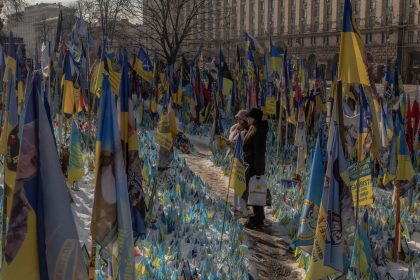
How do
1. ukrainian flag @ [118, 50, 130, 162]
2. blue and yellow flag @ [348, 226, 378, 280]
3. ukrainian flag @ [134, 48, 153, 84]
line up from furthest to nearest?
ukrainian flag @ [134, 48, 153, 84] < blue and yellow flag @ [348, 226, 378, 280] < ukrainian flag @ [118, 50, 130, 162]

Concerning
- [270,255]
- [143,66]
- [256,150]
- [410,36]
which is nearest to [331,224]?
[270,255]

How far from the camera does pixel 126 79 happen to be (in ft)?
15.0

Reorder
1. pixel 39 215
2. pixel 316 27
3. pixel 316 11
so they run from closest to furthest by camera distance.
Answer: pixel 39 215, pixel 316 27, pixel 316 11

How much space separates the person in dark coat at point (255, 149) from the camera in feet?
22.5

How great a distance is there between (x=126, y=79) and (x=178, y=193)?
3.13 m

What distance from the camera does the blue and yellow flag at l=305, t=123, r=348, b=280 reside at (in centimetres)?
467

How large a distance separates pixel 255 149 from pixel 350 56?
228 cm

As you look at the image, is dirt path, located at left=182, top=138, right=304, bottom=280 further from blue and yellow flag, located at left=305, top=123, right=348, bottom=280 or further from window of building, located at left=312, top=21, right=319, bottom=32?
window of building, located at left=312, top=21, right=319, bottom=32

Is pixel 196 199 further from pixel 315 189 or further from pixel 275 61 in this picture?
pixel 275 61

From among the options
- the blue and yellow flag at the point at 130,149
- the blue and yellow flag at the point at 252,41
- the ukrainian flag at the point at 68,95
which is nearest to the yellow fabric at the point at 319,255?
the blue and yellow flag at the point at 130,149

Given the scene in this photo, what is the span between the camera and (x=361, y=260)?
5.21 metres

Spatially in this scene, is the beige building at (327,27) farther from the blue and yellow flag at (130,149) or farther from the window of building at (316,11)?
the blue and yellow flag at (130,149)

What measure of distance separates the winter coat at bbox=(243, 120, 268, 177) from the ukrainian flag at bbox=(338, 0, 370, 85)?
6.76 ft

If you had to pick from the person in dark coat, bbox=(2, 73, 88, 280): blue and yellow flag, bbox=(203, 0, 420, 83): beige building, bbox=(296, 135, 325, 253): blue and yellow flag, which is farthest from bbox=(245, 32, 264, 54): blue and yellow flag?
bbox=(203, 0, 420, 83): beige building
